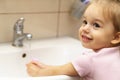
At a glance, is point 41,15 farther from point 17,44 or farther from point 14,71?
point 14,71

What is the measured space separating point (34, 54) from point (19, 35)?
0.10m

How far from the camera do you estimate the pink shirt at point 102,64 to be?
707mm

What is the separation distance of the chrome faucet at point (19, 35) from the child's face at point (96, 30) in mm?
362

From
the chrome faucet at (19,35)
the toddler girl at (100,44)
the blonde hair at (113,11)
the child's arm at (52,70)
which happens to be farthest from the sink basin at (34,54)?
the blonde hair at (113,11)

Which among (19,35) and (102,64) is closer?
(102,64)

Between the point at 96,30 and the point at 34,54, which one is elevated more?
the point at 96,30

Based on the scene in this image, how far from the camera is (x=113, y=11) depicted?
705mm

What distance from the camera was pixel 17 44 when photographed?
109 cm

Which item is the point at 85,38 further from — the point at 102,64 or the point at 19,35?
the point at 19,35

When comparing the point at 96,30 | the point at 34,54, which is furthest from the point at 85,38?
the point at 34,54

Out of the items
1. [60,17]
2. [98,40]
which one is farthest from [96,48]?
[60,17]

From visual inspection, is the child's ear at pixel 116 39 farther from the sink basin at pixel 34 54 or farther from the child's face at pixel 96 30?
the sink basin at pixel 34 54

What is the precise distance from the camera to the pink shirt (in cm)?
71

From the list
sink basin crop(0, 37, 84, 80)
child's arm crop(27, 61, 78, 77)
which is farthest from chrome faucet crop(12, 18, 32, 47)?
child's arm crop(27, 61, 78, 77)
